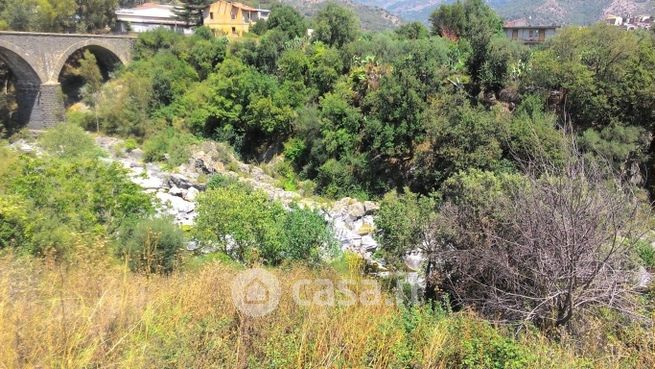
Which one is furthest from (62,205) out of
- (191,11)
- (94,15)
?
(94,15)

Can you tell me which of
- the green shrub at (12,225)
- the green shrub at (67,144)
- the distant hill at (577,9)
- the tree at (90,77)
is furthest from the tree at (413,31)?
the distant hill at (577,9)

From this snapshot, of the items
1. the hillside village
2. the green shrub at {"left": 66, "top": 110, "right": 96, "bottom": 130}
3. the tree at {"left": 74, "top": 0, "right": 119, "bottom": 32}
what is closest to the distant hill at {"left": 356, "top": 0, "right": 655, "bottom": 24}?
the tree at {"left": 74, "top": 0, "right": 119, "bottom": 32}

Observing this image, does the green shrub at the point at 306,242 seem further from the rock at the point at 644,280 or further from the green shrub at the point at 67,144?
the green shrub at the point at 67,144

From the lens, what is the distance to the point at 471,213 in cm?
740

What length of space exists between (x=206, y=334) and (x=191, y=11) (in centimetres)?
3636

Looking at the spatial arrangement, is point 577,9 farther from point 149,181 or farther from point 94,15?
point 149,181

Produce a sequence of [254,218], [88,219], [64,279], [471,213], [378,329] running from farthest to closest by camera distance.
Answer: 1. [254,218]
2. [88,219]
3. [471,213]
4. [64,279]
5. [378,329]

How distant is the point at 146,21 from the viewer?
122ft

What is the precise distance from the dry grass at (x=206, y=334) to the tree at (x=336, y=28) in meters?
20.1

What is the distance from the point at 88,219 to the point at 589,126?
1602 cm

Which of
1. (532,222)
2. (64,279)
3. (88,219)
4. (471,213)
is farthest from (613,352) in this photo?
(88,219)

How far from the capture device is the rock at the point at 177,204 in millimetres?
14023

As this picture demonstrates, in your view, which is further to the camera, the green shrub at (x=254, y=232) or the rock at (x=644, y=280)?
the green shrub at (x=254, y=232)

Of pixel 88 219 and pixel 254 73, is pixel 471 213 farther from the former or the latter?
pixel 254 73
